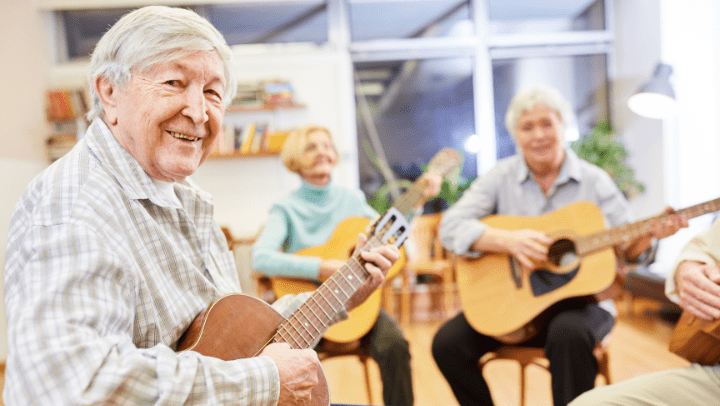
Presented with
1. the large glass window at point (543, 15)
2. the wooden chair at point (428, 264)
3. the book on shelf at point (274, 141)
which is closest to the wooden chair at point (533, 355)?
the wooden chair at point (428, 264)

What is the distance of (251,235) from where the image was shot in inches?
187

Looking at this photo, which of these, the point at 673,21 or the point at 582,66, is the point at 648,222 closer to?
the point at 673,21

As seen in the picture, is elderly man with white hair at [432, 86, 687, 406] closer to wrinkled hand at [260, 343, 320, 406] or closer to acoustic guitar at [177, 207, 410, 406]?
acoustic guitar at [177, 207, 410, 406]

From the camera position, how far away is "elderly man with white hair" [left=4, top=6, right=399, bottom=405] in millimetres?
653

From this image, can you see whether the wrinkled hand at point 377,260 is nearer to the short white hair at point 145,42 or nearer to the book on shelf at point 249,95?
the short white hair at point 145,42

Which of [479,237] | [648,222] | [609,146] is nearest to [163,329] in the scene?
[479,237]

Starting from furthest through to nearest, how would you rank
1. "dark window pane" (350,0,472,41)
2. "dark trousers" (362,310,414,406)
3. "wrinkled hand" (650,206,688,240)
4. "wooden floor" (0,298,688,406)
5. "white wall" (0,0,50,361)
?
1. "dark window pane" (350,0,472,41)
2. "white wall" (0,0,50,361)
3. "wooden floor" (0,298,688,406)
4. "dark trousers" (362,310,414,406)
5. "wrinkled hand" (650,206,688,240)

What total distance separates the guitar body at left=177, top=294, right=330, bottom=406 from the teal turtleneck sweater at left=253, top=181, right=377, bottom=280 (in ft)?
2.65

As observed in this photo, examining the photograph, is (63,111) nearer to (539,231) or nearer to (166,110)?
(166,110)

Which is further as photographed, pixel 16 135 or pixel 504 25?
pixel 504 25

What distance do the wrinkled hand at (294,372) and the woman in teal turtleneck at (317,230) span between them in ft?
2.89

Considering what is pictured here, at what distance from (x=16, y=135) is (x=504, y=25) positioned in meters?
4.80

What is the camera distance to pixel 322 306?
111cm

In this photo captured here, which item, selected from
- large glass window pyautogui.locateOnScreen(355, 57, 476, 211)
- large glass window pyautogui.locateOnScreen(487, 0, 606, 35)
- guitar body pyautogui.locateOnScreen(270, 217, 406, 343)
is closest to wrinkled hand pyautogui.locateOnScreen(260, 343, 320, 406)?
guitar body pyautogui.locateOnScreen(270, 217, 406, 343)
